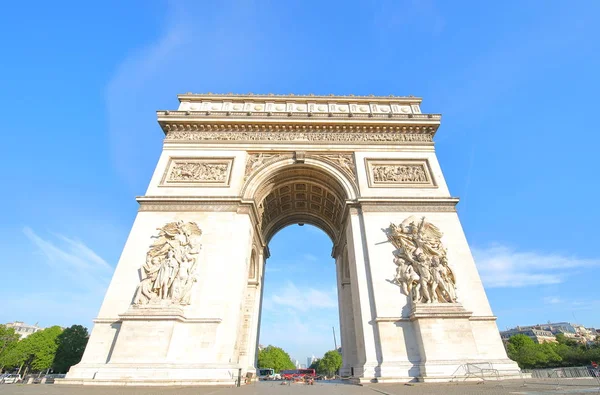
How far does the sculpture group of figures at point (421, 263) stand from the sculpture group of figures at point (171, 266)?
768cm

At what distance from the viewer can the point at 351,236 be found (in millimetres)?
12305

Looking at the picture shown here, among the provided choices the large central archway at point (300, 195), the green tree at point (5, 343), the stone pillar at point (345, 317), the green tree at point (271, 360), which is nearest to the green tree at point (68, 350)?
the green tree at point (5, 343)

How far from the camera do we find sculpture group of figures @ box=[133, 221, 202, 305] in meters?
9.81

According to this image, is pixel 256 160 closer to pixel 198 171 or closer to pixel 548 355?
pixel 198 171

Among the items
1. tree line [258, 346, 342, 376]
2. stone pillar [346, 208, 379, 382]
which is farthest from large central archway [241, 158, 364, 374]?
tree line [258, 346, 342, 376]

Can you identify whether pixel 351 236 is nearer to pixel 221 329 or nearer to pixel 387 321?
pixel 387 321

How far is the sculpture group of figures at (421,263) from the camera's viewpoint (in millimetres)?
9984

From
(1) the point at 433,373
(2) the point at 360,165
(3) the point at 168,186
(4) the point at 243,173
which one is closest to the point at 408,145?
(2) the point at 360,165

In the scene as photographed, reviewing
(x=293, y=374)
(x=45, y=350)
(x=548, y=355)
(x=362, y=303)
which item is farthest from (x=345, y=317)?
(x=548, y=355)

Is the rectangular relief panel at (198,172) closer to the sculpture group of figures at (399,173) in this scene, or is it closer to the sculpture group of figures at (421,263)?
the sculpture group of figures at (399,173)

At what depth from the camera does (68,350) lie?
3334cm

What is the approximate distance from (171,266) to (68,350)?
117 feet

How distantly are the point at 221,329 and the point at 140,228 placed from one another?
542 centimetres

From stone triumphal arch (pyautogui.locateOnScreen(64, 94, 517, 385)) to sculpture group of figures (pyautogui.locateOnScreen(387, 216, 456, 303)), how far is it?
0.05 m
